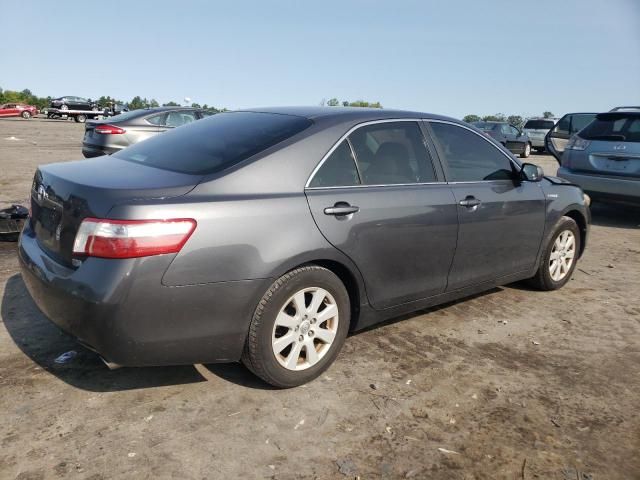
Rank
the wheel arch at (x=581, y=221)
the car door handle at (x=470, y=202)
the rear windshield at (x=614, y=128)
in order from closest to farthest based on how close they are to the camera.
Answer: the car door handle at (x=470, y=202)
the wheel arch at (x=581, y=221)
the rear windshield at (x=614, y=128)

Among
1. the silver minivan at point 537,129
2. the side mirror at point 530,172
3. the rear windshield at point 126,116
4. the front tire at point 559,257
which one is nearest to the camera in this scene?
the side mirror at point 530,172

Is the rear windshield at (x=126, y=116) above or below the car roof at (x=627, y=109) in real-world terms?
below

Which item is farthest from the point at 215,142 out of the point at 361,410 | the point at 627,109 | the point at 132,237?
the point at 627,109

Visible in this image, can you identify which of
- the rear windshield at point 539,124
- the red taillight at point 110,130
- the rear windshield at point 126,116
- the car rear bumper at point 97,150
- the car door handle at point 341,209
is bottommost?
the car rear bumper at point 97,150

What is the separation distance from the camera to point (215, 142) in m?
3.36

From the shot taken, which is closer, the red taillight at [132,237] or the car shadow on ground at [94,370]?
the red taillight at [132,237]

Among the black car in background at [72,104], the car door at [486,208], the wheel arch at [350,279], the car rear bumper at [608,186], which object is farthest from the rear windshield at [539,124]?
the black car in background at [72,104]

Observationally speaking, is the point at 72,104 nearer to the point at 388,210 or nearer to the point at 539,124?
the point at 539,124

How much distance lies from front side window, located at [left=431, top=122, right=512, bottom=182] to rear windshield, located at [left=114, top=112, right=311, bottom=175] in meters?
1.15

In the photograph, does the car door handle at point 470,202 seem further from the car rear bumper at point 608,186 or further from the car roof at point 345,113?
the car rear bumper at point 608,186

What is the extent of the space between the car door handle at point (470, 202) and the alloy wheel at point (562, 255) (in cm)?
138

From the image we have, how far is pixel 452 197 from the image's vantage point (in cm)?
385

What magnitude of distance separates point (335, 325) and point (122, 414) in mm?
1249

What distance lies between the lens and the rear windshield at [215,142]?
3082 mm
